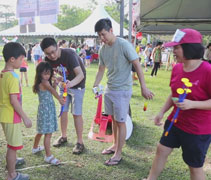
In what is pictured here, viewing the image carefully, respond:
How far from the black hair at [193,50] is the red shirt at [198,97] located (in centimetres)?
9

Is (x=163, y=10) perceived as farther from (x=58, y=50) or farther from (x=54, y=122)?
(x=54, y=122)

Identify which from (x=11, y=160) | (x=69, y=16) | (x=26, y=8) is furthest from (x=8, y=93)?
(x=69, y=16)

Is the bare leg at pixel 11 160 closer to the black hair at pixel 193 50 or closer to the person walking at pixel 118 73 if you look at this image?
the person walking at pixel 118 73

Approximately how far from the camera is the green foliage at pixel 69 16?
44969mm

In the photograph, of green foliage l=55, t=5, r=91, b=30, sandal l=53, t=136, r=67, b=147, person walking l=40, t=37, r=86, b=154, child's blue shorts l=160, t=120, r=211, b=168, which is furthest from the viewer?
green foliage l=55, t=5, r=91, b=30

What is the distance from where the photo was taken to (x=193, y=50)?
172 centimetres

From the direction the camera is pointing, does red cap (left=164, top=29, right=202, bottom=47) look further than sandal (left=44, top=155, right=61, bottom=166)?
No

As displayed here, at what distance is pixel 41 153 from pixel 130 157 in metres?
1.19

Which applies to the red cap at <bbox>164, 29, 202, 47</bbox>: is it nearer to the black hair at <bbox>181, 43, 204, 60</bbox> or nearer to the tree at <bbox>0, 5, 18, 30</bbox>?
the black hair at <bbox>181, 43, 204, 60</bbox>

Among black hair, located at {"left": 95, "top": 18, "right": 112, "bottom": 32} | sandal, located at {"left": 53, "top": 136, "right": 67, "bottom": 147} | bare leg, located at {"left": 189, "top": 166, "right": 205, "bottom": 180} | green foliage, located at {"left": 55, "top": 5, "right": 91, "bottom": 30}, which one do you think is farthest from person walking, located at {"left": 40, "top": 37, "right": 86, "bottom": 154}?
green foliage, located at {"left": 55, "top": 5, "right": 91, "bottom": 30}

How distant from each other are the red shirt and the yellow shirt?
1.45 metres

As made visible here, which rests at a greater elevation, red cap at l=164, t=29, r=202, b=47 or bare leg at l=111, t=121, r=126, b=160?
red cap at l=164, t=29, r=202, b=47

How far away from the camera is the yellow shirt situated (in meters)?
2.09

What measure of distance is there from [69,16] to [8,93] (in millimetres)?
45932
